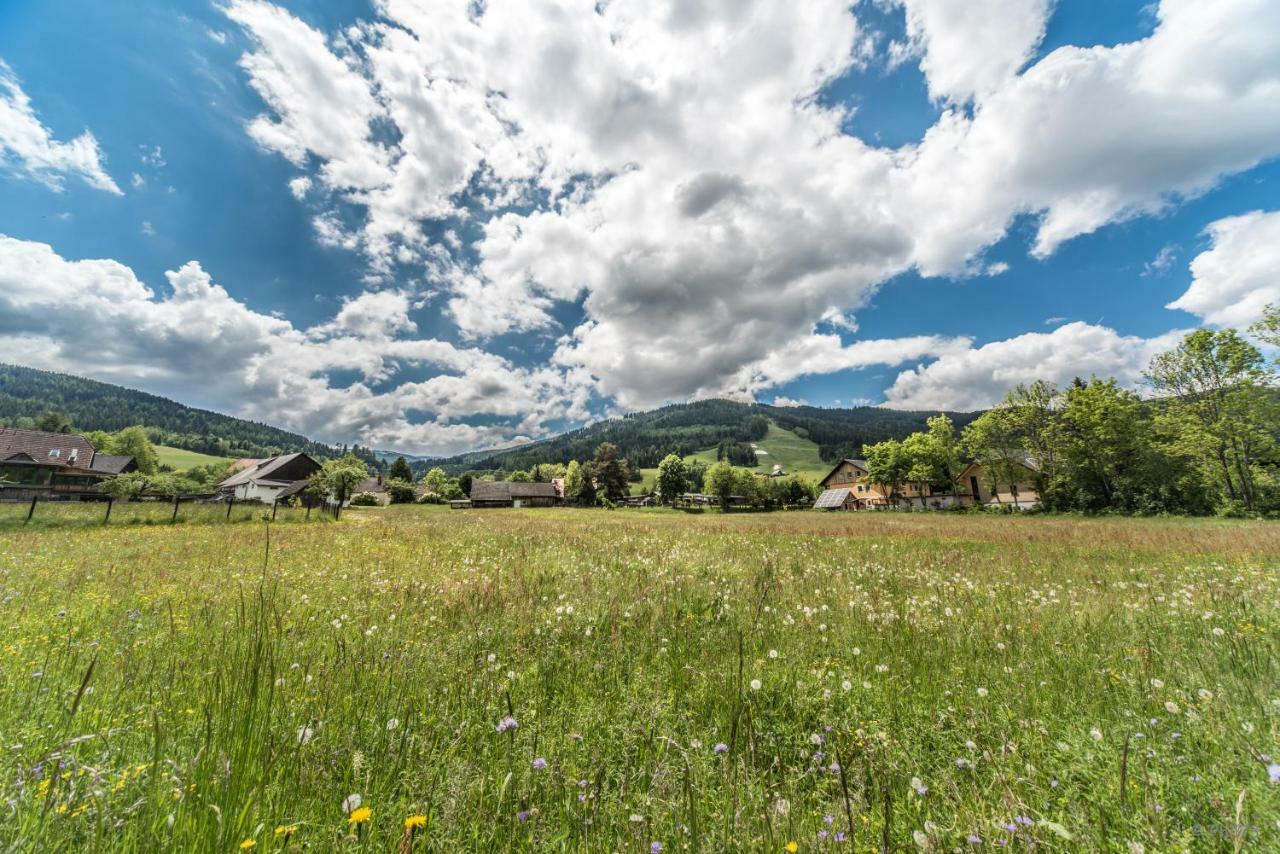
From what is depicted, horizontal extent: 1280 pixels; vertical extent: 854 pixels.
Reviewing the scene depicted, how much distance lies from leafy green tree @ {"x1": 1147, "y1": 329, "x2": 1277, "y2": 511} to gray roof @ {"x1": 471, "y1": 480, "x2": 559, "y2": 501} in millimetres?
114115

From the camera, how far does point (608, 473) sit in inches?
4003

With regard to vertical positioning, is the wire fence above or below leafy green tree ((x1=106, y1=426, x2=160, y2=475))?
below

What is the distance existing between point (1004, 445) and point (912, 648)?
69.9m

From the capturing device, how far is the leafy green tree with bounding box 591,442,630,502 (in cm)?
10144

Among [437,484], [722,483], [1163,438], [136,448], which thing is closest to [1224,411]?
[1163,438]

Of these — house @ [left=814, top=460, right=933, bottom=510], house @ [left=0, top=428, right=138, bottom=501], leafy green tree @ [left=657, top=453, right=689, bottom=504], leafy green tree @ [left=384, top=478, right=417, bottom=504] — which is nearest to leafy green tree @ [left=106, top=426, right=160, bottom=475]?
house @ [left=0, top=428, right=138, bottom=501]

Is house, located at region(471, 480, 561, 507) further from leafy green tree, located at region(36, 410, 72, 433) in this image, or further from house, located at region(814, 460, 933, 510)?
leafy green tree, located at region(36, 410, 72, 433)

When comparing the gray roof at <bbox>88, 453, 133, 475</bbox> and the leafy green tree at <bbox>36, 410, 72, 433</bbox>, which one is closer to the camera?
the gray roof at <bbox>88, 453, 133, 475</bbox>

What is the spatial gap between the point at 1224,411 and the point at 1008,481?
2905cm

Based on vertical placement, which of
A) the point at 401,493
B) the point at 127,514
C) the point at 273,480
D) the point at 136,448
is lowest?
the point at 401,493

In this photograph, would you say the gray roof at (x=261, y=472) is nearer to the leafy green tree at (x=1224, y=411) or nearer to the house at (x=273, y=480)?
the house at (x=273, y=480)

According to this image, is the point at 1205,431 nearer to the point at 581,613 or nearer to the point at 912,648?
the point at 912,648

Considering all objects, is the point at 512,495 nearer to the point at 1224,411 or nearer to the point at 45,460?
the point at 45,460

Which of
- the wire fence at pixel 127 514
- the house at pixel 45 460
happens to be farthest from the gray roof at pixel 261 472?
the wire fence at pixel 127 514
